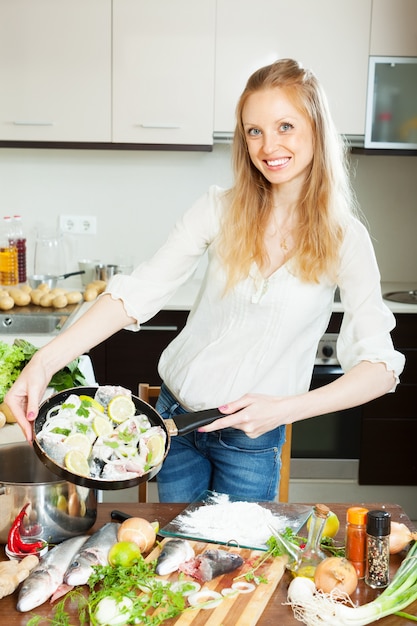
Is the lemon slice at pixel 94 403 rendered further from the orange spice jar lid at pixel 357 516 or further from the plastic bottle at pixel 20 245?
the plastic bottle at pixel 20 245

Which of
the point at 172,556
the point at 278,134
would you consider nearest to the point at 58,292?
the point at 278,134

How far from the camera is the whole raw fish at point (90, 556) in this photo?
1.29 metres

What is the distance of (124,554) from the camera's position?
133 centimetres

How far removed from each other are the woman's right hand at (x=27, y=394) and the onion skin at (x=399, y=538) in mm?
644

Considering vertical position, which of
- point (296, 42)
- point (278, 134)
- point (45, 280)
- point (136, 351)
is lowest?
point (136, 351)

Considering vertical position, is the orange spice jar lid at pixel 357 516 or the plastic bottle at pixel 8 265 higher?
the plastic bottle at pixel 8 265

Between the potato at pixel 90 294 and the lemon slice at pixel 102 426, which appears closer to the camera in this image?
the lemon slice at pixel 102 426

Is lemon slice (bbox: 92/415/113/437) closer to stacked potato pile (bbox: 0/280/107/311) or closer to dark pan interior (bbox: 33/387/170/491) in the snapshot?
dark pan interior (bbox: 33/387/170/491)

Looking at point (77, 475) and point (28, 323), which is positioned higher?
point (77, 475)

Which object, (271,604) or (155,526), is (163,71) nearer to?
(155,526)

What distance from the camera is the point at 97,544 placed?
1361mm

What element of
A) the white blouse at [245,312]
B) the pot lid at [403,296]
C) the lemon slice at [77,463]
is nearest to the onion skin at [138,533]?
the lemon slice at [77,463]

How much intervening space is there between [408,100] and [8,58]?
5.29ft

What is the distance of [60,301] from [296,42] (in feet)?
4.55
